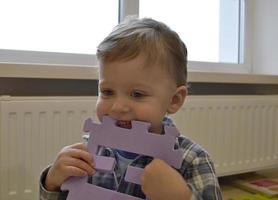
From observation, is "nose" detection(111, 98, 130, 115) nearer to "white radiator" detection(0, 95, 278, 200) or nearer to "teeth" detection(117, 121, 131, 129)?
"teeth" detection(117, 121, 131, 129)

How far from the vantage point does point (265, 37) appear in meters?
2.19

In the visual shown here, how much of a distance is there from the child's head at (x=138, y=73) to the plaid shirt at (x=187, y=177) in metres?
0.07

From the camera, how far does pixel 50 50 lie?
1.58 meters

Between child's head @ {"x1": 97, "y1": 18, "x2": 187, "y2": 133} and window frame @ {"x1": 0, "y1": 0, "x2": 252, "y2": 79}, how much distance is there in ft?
1.99

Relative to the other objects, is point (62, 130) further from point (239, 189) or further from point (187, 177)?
point (239, 189)

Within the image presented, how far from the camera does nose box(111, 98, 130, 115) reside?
0.69 m

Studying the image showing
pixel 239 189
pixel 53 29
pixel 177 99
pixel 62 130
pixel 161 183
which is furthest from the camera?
pixel 239 189

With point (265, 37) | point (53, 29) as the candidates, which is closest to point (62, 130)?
point (53, 29)

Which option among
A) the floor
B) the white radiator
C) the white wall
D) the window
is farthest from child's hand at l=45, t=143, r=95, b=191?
the white wall

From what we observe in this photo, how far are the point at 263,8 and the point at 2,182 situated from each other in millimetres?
1658

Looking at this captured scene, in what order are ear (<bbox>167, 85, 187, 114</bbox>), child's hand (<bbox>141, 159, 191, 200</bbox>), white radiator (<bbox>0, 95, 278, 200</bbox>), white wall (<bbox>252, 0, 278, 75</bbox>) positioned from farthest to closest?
1. white wall (<bbox>252, 0, 278, 75</bbox>)
2. white radiator (<bbox>0, 95, 278, 200</bbox>)
3. ear (<bbox>167, 85, 187, 114</bbox>)
4. child's hand (<bbox>141, 159, 191, 200</bbox>)

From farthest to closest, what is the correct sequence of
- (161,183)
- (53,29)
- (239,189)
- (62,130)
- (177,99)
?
(239,189)
(53,29)
(62,130)
(177,99)
(161,183)

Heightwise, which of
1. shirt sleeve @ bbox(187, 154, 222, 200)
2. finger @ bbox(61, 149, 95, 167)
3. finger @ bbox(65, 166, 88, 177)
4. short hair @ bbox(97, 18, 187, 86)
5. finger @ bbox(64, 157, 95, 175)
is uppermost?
short hair @ bbox(97, 18, 187, 86)

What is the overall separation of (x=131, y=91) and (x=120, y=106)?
1.3 inches
